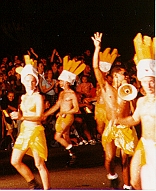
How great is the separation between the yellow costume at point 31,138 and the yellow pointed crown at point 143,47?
117 cm

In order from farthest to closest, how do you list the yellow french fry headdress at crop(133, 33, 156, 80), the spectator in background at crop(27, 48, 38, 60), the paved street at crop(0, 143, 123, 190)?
1. the spectator in background at crop(27, 48, 38, 60)
2. the paved street at crop(0, 143, 123, 190)
3. the yellow french fry headdress at crop(133, 33, 156, 80)

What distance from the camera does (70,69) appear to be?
452 cm

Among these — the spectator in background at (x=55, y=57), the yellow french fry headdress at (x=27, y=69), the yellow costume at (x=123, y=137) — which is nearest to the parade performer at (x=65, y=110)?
the spectator in background at (x=55, y=57)

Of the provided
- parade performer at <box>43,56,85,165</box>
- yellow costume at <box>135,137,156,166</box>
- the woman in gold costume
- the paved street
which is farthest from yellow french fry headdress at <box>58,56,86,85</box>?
yellow costume at <box>135,137,156,166</box>

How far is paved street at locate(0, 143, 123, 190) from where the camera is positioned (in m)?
4.40

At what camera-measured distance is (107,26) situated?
4383 millimetres

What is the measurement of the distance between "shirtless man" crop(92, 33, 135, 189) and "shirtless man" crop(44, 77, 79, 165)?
1.20 ft

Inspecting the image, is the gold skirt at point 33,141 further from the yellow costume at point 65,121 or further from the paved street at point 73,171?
the yellow costume at point 65,121

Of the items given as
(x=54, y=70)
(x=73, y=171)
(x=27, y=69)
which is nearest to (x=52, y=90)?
(x=54, y=70)

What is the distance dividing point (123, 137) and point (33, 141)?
2.98 ft

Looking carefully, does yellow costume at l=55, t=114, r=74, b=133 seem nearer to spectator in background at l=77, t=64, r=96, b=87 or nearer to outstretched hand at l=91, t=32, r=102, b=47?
spectator in background at l=77, t=64, r=96, b=87

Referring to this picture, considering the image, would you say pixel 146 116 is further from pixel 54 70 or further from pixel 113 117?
pixel 54 70

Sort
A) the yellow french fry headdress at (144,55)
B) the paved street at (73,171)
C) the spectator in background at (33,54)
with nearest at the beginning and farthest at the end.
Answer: the yellow french fry headdress at (144,55) → the paved street at (73,171) → the spectator in background at (33,54)

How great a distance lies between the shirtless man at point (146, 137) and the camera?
4.05 m
